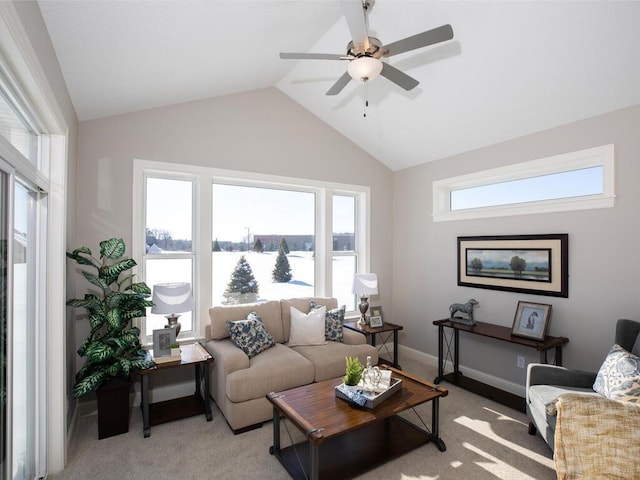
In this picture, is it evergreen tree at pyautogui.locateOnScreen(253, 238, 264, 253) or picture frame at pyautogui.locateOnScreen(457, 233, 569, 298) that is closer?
picture frame at pyautogui.locateOnScreen(457, 233, 569, 298)

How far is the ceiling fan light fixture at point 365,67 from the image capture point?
2.16 m

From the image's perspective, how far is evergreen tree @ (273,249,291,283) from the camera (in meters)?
A: 4.45

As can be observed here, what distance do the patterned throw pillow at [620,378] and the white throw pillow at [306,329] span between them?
240 centimetres

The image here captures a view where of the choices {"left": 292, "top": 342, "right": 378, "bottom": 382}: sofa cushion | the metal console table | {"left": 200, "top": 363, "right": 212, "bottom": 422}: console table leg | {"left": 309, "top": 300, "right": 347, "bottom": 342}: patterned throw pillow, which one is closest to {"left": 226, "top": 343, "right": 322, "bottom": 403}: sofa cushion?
{"left": 292, "top": 342, "right": 378, "bottom": 382}: sofa cushion

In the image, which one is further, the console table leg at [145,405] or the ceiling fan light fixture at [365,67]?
the console table leg at [145,405]

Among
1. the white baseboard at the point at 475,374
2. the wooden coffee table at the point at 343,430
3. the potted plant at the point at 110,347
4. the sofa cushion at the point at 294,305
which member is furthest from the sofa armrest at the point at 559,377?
the potted plant at the point at 110,347

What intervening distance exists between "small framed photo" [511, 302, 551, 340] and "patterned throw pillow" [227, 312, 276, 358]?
8.18 ft

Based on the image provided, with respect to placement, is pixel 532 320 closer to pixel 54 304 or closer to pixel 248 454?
pixel 248 454

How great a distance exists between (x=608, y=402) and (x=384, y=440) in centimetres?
159

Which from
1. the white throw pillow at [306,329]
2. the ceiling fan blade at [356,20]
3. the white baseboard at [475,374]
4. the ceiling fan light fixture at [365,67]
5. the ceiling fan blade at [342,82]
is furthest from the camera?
the white throw pillow at [306,329]

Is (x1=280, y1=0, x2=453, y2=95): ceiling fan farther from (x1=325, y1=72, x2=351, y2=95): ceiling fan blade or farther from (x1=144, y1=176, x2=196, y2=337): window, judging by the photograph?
(x1=144, y1=176, x2=196, y2=337): window

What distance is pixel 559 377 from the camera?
2748 mm

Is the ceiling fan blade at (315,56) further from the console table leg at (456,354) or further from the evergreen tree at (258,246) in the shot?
the console table leg at (456,354)

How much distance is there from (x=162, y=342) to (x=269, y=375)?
3.27 ft
